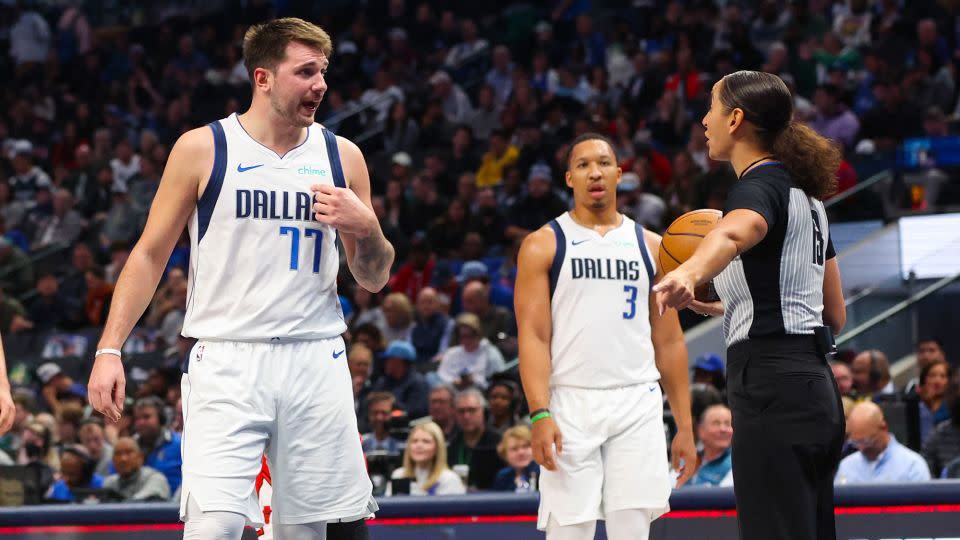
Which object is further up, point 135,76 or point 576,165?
point 135,76

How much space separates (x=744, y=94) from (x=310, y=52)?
5.17ft

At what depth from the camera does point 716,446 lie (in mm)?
8781

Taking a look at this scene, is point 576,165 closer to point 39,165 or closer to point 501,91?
point 501,91

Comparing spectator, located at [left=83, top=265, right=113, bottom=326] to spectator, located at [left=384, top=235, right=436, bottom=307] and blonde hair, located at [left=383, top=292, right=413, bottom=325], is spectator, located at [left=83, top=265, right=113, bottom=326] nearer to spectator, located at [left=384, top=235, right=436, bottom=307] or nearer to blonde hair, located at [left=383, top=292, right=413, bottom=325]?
spectator, located at [left=384, top=235, right=436, bottom=307]

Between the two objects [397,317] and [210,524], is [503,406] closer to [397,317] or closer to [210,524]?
[397,317]

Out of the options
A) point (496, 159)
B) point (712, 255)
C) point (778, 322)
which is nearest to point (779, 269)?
point (778, 322)

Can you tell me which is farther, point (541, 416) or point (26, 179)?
point (26, 179)

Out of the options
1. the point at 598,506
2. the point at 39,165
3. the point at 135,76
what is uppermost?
the point at 135,76

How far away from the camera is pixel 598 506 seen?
6.29m

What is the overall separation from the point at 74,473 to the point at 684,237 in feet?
22.4

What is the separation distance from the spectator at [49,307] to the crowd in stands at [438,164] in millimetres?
24

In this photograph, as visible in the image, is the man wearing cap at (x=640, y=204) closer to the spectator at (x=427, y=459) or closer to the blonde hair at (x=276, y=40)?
the spectator at (x=427, y=459)

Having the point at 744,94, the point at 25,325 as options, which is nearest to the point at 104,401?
the point at 744,94

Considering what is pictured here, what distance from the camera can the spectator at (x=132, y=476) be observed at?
10265 mm
